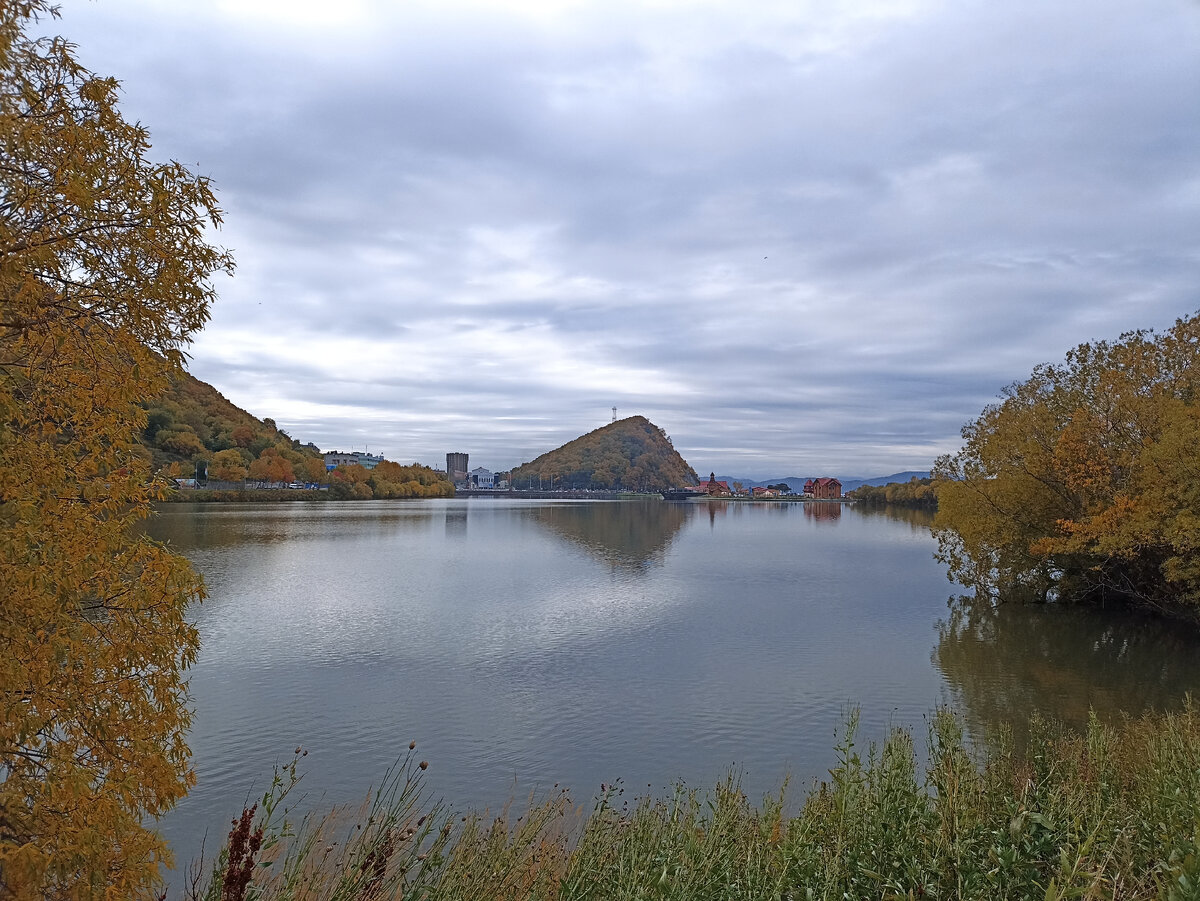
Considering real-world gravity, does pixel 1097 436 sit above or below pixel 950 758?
above

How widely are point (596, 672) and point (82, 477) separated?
21.5 m

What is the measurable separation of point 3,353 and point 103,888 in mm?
5752

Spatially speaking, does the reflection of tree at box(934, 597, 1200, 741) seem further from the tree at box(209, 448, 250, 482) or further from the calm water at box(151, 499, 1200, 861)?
the tree at box(209, 448, 250, 482)

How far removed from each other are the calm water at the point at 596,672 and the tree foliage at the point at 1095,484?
2.87m

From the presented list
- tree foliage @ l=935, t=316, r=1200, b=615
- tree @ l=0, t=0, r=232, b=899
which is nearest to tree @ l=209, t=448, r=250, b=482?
tree foliage @ l=935, t=316, r=1200, b=615

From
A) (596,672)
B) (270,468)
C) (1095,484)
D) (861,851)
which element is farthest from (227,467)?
(861,851)

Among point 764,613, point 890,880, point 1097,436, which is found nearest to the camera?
point 890,880

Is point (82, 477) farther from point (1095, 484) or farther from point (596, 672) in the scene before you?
point (1095, 484)

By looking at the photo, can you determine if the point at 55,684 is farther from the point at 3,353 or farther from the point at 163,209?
the point at 163,209

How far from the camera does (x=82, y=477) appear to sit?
8406 millimetres

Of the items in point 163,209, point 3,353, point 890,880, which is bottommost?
point 890,880

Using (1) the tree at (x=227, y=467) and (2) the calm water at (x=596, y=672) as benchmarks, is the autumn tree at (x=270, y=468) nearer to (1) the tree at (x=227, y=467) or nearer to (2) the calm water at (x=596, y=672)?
(1) the tree at (x=227, y=467)

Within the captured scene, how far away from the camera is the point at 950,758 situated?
9.73 meters

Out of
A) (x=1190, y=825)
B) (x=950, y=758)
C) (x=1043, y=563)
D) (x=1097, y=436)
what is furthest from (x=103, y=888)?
(x=1043, y=563)
